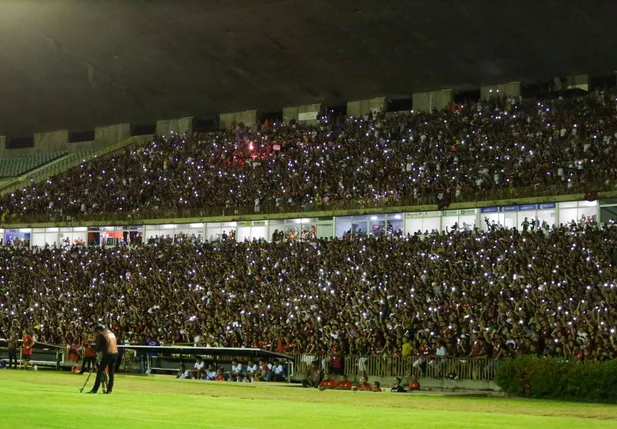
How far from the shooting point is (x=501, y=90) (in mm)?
53688

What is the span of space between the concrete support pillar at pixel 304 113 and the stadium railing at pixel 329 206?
10450 millimetres

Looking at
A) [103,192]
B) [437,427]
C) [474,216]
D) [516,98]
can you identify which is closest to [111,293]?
[103,192]

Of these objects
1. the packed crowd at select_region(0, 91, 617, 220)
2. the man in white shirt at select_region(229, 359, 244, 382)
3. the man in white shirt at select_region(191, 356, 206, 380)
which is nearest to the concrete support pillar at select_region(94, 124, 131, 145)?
the packed crowd at select_region(0, 91, 617, 220)

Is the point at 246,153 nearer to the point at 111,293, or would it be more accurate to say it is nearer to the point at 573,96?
the point at 111,293

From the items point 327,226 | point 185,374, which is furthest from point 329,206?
point 185,374

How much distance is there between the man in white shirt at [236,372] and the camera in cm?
3259

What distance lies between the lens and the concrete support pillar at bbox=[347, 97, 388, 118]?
189ft

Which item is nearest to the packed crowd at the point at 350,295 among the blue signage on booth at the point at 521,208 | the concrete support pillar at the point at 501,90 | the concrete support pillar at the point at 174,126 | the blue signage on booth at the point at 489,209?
the blue signage on booth at the point at 489,209

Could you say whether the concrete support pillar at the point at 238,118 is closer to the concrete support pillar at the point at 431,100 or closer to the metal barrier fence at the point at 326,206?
the metal barrier fence at the point at 326,206

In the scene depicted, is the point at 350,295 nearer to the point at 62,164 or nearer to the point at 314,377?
the point at 314,377

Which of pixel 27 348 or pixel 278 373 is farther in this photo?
pixel 27 348

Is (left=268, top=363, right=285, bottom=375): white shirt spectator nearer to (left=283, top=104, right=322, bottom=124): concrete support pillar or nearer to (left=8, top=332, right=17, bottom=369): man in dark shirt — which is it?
(left=8, top=332, right=17, bottom=369): man in dark shirt

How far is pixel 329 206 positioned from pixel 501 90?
44.4 feet

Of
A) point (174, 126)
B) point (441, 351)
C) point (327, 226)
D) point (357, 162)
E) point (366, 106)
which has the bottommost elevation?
point (441, 351)
